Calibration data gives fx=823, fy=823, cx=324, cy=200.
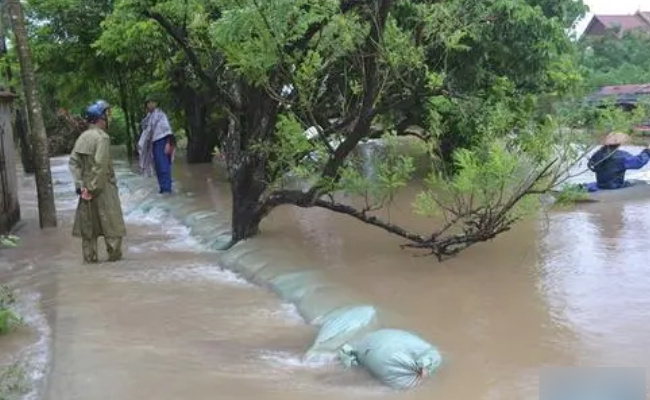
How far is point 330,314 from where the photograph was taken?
19.5ft

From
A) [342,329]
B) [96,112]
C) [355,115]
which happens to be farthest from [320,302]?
[96,112]

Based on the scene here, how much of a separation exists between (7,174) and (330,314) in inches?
254

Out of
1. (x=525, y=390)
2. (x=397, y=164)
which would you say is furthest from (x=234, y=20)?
(x=525, y=390)

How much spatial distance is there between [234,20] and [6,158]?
5.61 metres

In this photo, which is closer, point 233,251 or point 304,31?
point 304,31

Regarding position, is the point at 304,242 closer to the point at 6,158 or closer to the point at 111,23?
the point at 6,158

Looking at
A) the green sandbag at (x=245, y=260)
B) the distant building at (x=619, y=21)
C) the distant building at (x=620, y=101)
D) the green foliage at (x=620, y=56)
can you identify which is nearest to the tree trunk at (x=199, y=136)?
the distant building at (x=620, y=101)

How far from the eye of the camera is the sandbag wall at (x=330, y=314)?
186 inches

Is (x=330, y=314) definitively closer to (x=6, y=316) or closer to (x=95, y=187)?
(x=6, y=316)

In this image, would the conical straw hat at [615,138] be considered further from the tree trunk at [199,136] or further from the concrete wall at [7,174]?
the tree trunk at [199,136]

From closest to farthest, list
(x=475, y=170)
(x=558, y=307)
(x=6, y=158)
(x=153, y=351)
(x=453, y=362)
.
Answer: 1. (x=453, y=362)
2. (x=153, y=351)
3. (x=558, y=307)
4. (x=475, y=170)
5. (x=6, y=158)

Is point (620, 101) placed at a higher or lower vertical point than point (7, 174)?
higher

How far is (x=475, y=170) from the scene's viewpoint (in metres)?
6.67

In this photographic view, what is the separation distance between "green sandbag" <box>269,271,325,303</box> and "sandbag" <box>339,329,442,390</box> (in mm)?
1636
